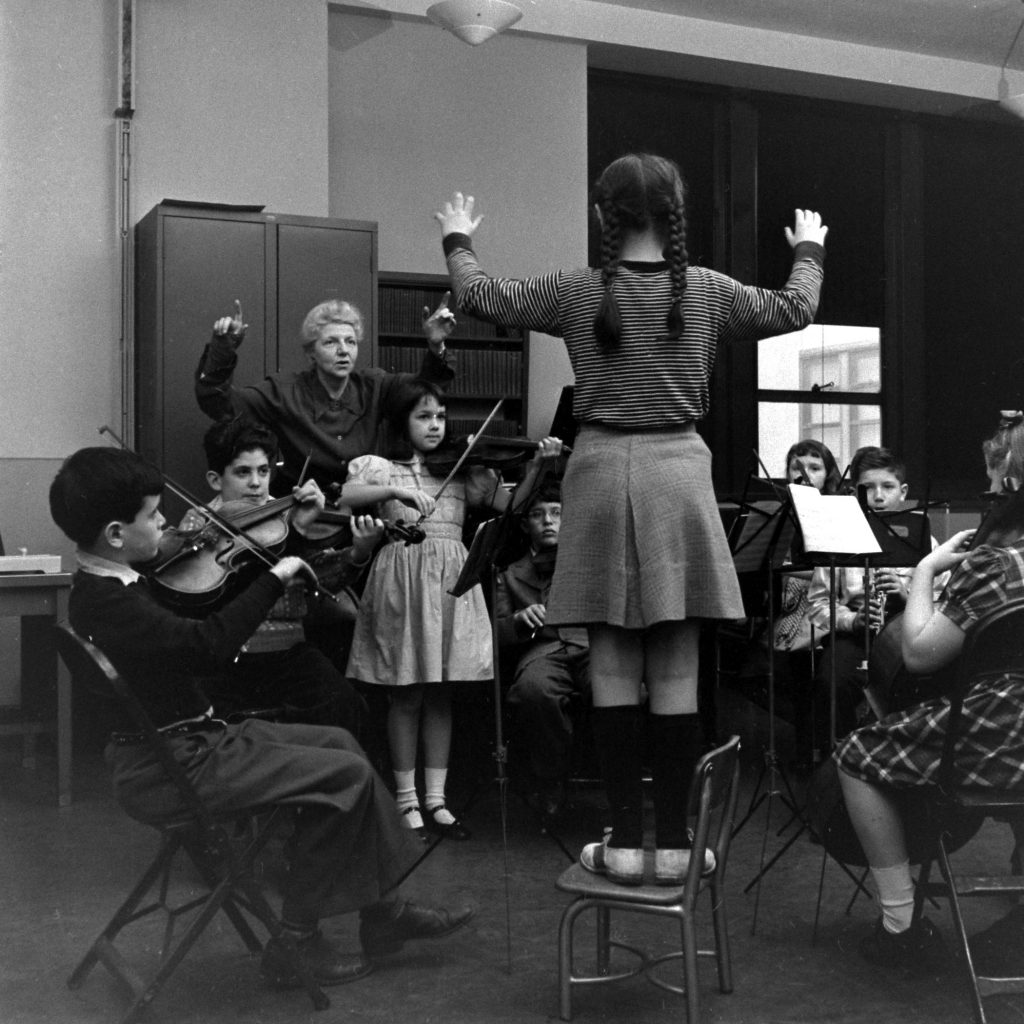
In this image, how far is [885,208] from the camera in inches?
290

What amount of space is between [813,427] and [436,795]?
4.33 meters

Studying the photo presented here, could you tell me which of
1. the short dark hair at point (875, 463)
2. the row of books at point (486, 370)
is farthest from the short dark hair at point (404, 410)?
the row of books at point (486, 370)

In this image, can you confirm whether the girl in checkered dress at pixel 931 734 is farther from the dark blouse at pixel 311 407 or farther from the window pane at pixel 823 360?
the window pane at pixel 823 360

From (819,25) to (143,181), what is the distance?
3.74 meters

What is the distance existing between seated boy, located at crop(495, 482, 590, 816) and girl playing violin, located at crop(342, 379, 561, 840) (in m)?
0.14

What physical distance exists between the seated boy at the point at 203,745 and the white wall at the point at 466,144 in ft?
12.9

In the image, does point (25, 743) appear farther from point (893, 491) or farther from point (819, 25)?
point (819, 25)

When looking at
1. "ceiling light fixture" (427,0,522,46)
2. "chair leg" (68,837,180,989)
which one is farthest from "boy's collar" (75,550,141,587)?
"ceiling light fixture" (427,0,522,46)

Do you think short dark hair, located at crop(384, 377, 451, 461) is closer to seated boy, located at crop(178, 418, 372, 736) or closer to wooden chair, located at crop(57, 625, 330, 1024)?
seated boy, located at crop(178, 418, 372, 736)

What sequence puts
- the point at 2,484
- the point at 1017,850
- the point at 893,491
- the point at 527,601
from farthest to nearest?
the point at 2,484 → the point at 893,491 → the point at 527,601 → the point at 1017,850

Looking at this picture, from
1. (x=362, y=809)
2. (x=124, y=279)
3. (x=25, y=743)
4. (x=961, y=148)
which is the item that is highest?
(x=961, y=148)

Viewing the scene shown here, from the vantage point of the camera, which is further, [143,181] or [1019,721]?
[143,181]

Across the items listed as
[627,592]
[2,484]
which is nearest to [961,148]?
[2,484]

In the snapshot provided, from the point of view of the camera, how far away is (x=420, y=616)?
11.8ft
